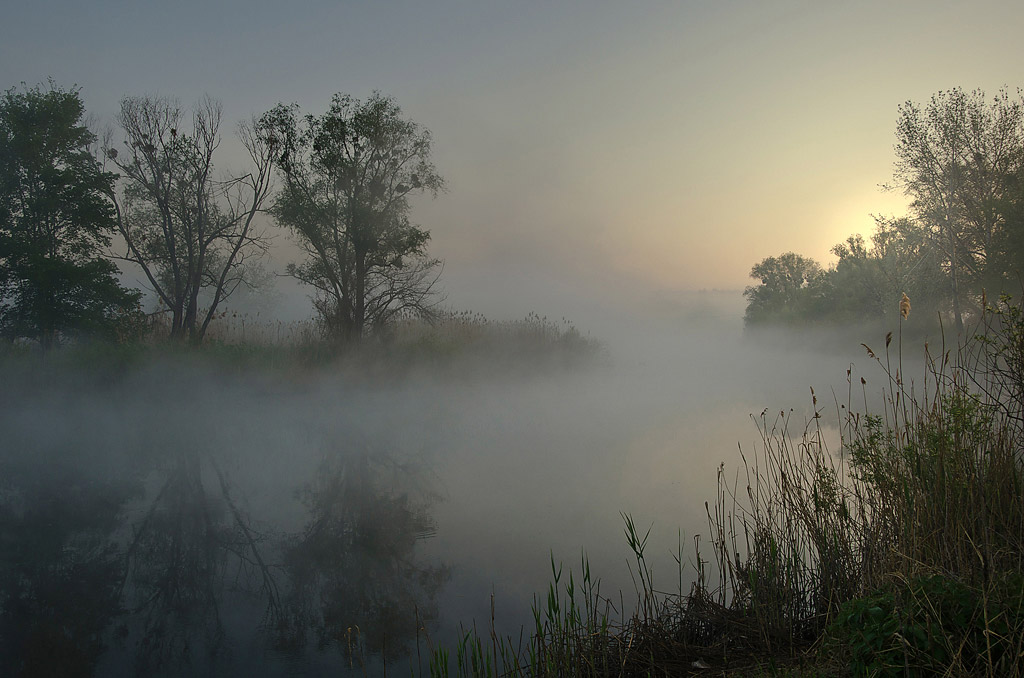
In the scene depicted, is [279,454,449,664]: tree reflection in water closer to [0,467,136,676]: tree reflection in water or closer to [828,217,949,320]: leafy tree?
[0,467,136,676]: tree reflection in water

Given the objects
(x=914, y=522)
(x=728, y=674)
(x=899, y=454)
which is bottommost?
(x=728, y=674)

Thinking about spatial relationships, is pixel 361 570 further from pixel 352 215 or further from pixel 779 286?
pixel 779 286

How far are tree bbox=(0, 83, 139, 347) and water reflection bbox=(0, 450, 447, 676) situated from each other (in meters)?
7.05

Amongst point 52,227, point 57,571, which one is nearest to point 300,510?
point 57,571

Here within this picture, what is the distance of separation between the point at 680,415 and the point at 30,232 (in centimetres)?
1674

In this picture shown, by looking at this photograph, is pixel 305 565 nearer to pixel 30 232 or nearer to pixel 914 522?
pixel 914 522

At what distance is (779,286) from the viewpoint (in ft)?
167

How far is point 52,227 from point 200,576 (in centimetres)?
1370

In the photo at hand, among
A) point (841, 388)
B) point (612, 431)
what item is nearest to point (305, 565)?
point (612, 431)

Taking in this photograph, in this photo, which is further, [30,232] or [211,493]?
[30,232]

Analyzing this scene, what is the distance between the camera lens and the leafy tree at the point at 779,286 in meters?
47.0

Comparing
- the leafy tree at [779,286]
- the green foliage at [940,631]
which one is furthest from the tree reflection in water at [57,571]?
the leafy tree at [779,286]

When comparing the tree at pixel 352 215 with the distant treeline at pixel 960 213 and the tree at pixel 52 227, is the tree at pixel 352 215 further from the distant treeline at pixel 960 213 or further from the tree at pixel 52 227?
the distant treeline at pixel 960 213

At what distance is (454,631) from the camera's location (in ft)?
14.1
